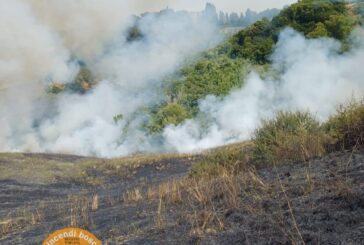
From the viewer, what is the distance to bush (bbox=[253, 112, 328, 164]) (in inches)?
374

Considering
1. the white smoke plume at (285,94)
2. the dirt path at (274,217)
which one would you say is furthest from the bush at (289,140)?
the white smoke plume at (285,94)

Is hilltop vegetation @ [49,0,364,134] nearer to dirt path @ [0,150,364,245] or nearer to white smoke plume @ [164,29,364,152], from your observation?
white smoke plume @ [164,29,364,152]

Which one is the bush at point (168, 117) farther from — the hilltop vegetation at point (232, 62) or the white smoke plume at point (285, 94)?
the white smoke plume at point (285, 94)

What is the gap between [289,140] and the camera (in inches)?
402

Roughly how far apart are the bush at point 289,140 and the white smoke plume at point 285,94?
1306 cm

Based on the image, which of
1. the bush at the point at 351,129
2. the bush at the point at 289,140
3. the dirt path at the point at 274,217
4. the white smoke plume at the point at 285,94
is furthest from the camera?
the white smoke plume at the point at 285,94

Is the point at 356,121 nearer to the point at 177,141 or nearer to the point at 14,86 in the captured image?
the point at 177,141

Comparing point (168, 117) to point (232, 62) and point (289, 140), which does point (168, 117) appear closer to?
point (232, 62)

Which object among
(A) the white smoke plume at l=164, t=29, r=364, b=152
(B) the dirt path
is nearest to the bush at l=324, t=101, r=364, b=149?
(B) the dirt path

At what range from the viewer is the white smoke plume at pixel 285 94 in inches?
1054

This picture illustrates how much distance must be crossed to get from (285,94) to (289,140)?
19.2 meters

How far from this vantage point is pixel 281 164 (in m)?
9.41

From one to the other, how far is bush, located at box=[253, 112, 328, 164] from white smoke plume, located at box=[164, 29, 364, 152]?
13056 millimetres

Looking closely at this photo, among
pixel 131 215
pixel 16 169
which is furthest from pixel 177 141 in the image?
pixel 131 215
